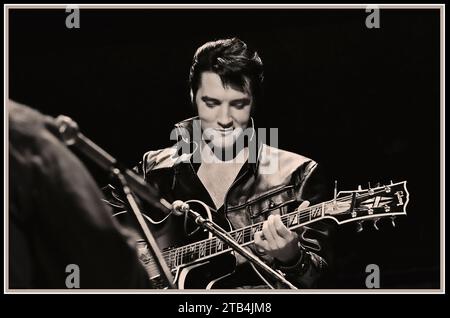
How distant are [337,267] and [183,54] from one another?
126 cm

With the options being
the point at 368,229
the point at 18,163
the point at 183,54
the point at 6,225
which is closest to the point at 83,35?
the point at 183,54

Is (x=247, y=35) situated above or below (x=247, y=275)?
above

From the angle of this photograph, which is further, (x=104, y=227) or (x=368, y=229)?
(x=368, y=229)

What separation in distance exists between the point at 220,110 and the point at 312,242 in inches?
30.1

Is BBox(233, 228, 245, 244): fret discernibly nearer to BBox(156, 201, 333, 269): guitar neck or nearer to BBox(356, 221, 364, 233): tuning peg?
BBox(156, 201, 333, 269): guitar neck

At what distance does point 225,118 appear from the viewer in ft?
11.0

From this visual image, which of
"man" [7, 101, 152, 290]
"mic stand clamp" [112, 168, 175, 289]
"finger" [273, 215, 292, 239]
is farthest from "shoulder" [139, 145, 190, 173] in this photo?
"man" [7, 101, 152, 290]

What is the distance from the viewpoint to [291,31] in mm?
3336

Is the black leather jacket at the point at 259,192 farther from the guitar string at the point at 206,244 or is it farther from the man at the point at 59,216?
the man at the point at 59,216

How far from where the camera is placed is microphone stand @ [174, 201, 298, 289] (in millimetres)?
3258

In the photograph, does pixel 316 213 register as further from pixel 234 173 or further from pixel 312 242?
pixel 234 173

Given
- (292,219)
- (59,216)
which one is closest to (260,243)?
(292,219)

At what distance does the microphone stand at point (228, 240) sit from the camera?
10.7ft

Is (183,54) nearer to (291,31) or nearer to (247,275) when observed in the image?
(291,31)
